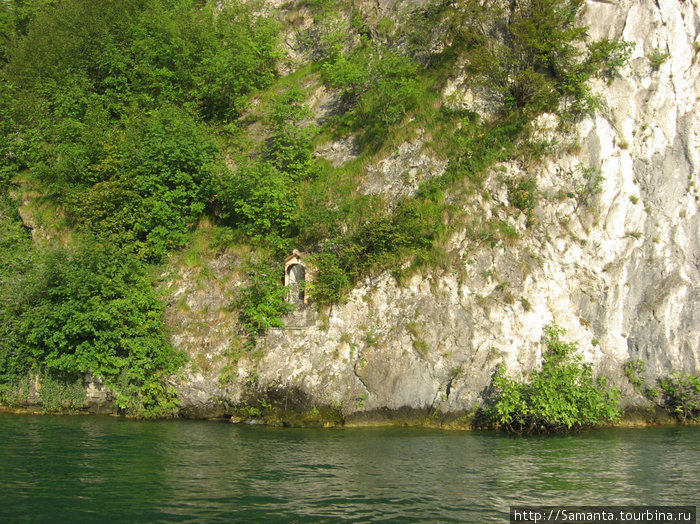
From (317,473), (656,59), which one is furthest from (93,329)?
(656,59)

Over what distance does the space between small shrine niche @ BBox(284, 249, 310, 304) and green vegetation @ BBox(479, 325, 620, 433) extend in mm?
8211

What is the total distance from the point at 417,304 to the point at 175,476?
1103cm

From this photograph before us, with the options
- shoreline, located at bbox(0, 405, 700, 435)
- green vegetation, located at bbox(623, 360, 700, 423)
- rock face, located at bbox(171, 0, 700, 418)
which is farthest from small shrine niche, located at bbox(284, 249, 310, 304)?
green vegetation, located at bbox(623, 360, 700, 423)

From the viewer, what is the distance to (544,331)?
18703 millimetres

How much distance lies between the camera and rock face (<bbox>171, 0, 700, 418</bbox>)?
18.1 meters

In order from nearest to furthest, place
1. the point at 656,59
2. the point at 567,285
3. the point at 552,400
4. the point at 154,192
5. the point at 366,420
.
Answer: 1. the point at 552,400
2. the point at 366,420
3. the point at 567,285
4. the point at 154,192
5. the point at 656,59

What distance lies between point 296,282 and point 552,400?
416 inches

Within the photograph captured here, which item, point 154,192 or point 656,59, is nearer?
point 154,192

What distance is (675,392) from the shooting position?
18.8m

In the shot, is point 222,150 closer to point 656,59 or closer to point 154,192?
point 154,192

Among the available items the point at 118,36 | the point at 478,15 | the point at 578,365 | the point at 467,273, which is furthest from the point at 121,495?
the point at 118,36

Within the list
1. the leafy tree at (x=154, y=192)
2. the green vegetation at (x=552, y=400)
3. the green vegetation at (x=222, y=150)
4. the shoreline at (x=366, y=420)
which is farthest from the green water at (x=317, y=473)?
the leafy tree at (x=154, y=192)

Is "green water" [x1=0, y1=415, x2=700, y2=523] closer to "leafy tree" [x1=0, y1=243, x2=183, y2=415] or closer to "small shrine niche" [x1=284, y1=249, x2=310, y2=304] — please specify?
"leafy tree" [x1=0, y1=243, x2=183, y2=415]

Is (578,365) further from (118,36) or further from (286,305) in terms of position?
(118,36)
